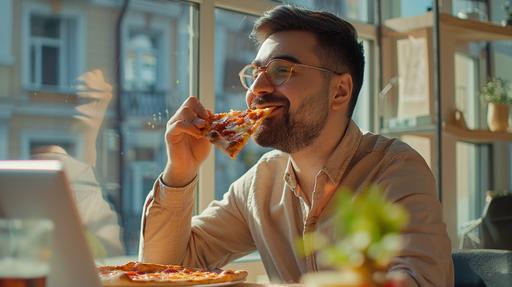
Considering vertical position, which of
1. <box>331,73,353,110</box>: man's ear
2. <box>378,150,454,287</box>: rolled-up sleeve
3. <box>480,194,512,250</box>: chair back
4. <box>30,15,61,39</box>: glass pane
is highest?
<box>30,15,61,39</box>: glass pane

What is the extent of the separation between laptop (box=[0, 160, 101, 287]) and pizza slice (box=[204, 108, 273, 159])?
4.05ft

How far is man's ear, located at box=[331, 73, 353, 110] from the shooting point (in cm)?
222

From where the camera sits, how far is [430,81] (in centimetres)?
412

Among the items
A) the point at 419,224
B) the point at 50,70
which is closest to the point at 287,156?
the point at 419,224

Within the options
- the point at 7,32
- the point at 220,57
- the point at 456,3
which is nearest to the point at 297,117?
the point at 7,32

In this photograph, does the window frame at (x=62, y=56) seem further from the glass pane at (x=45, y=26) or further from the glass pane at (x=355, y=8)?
the glass pane at (x=355, y=8)

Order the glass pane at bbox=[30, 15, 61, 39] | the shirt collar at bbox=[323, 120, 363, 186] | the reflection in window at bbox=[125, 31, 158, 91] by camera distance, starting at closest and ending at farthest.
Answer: the shirt collar at bbox=[323, 120, 363, 186] → the glass pane at bbox=[30, 15, 61, 39] → the reflection in window at bbox=[125, 31, 158, 91]

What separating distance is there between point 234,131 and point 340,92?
32 centimetres

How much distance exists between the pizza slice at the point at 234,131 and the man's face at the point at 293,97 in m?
0.02

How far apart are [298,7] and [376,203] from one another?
168 centimetres

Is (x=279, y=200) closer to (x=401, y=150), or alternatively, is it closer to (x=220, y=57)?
(x=401, y=150)

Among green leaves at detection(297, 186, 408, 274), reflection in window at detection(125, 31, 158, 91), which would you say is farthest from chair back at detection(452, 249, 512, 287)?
reflection in window at detection(125, 31, 158, 91)

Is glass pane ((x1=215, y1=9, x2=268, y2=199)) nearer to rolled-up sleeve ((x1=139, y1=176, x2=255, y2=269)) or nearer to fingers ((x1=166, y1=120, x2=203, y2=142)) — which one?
rolled-up sleeve ((x1=139, y1=176, x2=255, y2=269))

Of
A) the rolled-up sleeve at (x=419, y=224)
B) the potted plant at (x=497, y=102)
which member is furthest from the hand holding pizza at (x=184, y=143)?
the potted plant at (x=497, y=102)
